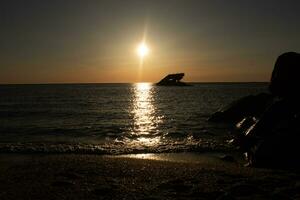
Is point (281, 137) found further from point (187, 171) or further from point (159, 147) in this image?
point (159, 147)

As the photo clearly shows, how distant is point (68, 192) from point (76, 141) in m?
12.0

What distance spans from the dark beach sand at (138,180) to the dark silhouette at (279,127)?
1.07 meters

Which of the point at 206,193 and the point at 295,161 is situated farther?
the point at 295,161

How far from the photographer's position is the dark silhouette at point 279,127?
13.8 m

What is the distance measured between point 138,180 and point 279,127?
866 centimetres

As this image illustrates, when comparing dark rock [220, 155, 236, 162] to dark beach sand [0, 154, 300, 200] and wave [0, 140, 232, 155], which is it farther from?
wave [0, 140, 232, 155]

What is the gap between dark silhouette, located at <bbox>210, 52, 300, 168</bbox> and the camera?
13844 mm

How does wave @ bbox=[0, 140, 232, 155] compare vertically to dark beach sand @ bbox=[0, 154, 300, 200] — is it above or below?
below

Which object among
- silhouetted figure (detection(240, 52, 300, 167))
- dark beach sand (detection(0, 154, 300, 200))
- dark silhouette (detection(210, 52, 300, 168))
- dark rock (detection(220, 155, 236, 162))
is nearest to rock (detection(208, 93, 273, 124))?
dark silhouette (detection(210, 52, 300, 168))

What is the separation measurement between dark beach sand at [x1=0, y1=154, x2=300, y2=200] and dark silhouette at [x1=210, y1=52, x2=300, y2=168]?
1073 millimetres

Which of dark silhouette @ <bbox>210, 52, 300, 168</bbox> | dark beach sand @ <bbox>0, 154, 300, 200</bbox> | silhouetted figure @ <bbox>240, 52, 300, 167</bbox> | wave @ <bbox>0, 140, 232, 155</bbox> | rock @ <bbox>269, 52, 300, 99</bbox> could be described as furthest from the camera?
rock @ <bbox>269, 52, 300, 99</bbox>

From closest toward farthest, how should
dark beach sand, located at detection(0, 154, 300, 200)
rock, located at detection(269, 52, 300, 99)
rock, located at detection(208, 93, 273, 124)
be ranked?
dark beach sand, located at detection(0, 154, 300, 200) < rock, located at detection(269, 52, 300, 99) < rock, located at detection(208, 93, 273, 124)

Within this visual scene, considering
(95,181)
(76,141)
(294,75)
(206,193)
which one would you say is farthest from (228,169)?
(76,141)

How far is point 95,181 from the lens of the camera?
11.2 meters
